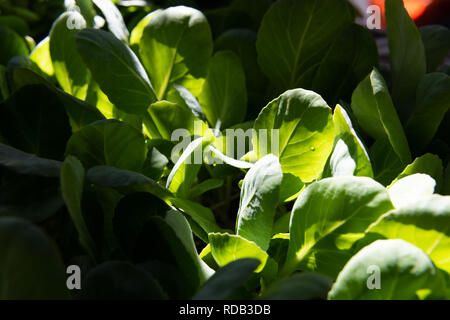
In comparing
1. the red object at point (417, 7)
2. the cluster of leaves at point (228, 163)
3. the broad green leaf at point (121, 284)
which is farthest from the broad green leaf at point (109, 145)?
the red object at point (417, 7)

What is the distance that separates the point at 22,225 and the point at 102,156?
13cm

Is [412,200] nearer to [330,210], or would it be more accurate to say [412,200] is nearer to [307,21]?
[330,210]

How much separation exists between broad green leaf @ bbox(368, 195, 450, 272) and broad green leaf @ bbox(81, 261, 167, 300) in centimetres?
11

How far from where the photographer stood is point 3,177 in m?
0.30

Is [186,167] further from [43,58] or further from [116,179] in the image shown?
[43,58]

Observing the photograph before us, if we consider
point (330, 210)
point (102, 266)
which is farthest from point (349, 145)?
point (102, 266)

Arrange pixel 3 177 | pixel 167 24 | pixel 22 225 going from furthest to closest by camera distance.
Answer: pixel 167 24 < pixel 3 177 < pixel 22 225

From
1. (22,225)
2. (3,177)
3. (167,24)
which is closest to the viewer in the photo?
(22,225)

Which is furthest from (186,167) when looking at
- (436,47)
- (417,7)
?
(417,7)

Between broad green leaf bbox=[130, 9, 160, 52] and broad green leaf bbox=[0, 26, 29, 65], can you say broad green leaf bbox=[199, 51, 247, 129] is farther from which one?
broad green leaf bbox=[0, 26, 29, 65]

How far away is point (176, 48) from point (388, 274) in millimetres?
251

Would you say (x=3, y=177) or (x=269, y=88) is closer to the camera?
(x=3, y=177)

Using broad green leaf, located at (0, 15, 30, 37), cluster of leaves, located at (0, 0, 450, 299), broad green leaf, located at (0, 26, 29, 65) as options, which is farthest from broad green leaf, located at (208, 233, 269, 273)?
broad green leaf, located at (0, 15, 30, 37)

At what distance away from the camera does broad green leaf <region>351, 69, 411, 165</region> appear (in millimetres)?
317
